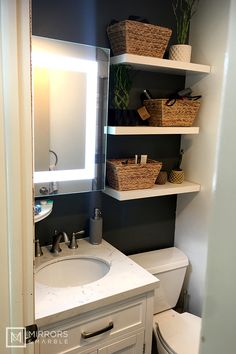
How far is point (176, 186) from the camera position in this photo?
6.16 feet

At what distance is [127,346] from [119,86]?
1.33 metres

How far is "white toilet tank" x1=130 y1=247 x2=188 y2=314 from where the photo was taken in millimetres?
1848

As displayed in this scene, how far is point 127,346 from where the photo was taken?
4.72ft

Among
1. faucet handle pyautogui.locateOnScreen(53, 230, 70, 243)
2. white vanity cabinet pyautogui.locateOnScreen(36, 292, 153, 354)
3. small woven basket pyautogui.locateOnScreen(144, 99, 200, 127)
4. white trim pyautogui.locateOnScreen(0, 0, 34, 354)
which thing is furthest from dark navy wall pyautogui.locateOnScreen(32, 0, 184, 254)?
white trim pyautogui.locateOnScreen(0, 0, 34, 354)

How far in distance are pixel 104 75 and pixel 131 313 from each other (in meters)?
1.22

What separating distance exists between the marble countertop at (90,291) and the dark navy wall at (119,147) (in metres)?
0.25

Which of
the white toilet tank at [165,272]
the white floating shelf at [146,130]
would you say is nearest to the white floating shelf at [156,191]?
the white floating shelf at [146,130]

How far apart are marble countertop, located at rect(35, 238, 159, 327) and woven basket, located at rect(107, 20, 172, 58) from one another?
1.10 m

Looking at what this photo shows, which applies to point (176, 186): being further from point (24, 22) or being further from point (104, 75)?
point (24, 22)

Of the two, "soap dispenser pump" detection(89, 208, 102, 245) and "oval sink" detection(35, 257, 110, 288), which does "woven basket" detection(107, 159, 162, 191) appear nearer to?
"soap dispenser pump" detection(89, 208, 102, 245)

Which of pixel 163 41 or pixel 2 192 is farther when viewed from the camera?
pixel 163 41

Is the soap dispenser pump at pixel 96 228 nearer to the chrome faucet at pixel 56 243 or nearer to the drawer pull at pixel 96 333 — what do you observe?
the chrome faucet at pixel 56 243

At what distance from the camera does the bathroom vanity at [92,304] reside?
1218mm

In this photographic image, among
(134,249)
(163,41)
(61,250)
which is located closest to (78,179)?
(61,250)
